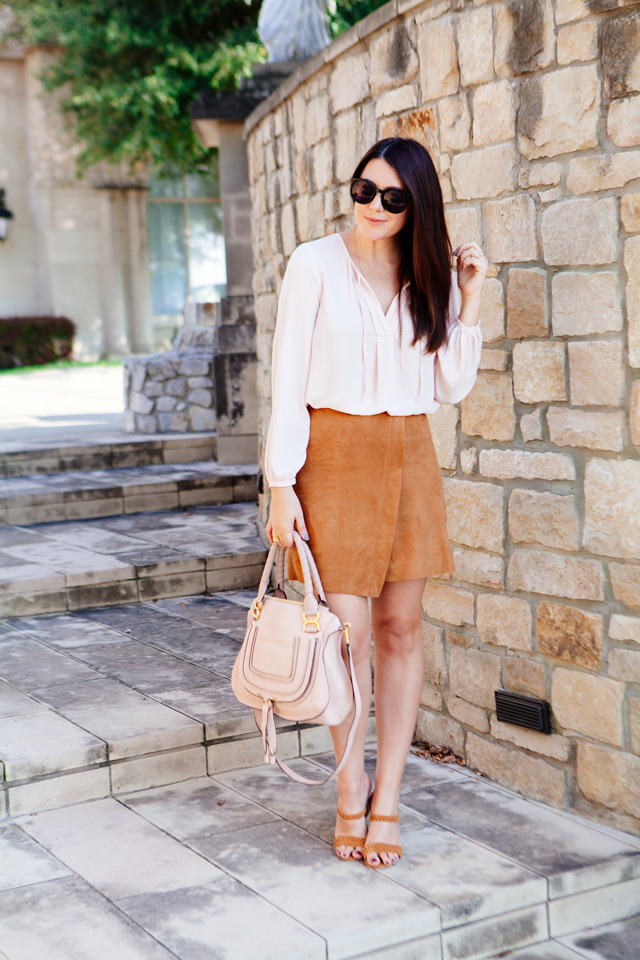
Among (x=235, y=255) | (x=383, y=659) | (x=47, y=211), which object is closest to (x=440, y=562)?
(x=383, y=659)

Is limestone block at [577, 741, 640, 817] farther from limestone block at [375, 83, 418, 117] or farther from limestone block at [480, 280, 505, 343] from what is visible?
limestone block at [375, 83, 418, 117]

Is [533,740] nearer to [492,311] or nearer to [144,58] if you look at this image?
[492,311]

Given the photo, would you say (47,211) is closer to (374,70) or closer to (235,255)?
(235,255)

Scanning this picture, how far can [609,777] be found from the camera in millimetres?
2998

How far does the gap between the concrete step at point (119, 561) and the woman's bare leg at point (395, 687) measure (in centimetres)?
265

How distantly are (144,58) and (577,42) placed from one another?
13.3m

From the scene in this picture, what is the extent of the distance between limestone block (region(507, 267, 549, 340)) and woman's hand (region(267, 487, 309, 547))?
3.26 feet

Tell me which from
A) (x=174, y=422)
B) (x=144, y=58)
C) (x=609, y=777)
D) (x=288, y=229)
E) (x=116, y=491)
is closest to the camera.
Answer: (x=609, y=777)

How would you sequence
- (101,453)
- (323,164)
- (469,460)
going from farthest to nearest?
(101,453) → (323,164) → (469,460)

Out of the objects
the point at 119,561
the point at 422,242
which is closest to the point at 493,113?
the point at 422,242

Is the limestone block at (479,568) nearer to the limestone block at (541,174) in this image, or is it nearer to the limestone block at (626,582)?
the limestone block at (626,582)

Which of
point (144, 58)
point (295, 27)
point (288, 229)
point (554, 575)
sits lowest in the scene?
point (554, 575)

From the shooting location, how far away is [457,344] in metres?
2.72

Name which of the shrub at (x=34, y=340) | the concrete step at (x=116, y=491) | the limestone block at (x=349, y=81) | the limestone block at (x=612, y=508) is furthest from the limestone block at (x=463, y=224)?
the shrub at (x=34, y=340)
